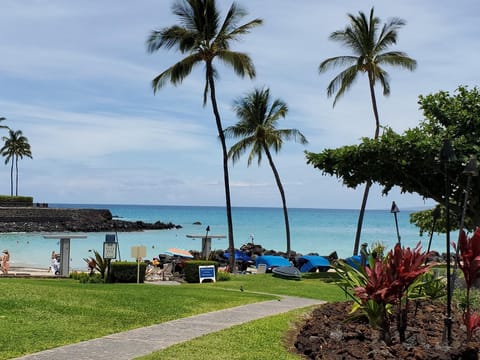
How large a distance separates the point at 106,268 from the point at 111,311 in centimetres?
927

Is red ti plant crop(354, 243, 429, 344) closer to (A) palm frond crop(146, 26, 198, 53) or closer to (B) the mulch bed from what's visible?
(B) the mulch bed

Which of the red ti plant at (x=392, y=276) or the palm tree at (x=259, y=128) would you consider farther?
the palm tree at (x=259, y=128)

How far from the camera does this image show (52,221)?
78.4 m

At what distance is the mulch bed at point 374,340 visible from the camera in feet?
25.2

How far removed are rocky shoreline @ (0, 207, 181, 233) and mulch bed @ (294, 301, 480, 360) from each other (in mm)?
62446

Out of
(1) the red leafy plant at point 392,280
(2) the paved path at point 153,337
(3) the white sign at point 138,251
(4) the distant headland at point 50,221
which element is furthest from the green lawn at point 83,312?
(4) the distant headland at point 50,221

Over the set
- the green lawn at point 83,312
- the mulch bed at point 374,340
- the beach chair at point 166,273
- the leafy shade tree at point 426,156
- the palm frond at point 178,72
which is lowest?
the beach chair at point 166,273

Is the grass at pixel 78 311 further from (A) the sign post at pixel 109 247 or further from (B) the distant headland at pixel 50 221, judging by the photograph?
(B) the distant headland at pixel 50 221

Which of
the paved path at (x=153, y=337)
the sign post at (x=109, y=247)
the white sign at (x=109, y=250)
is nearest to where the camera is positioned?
the paved path at (x=153, y=337)

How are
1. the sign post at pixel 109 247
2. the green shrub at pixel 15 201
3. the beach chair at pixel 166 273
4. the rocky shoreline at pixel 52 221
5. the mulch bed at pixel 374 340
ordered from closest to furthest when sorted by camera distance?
the mulch bed at pixel 374 340 < the sign post at pixel 109 247 < the beach chair at pixel 166 273 < the rocky shoreline at pixel 52 221 < the green shrub at pixel 15 201

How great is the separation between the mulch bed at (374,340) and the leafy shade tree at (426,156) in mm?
10390

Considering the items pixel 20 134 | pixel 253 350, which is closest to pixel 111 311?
pixel 253 350

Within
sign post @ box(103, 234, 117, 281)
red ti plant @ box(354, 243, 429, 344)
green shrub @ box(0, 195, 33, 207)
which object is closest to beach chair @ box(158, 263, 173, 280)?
sign post @ box(103, 234, 117, 281)

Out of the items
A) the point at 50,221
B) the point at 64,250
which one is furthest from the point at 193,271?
the point at 50,221
